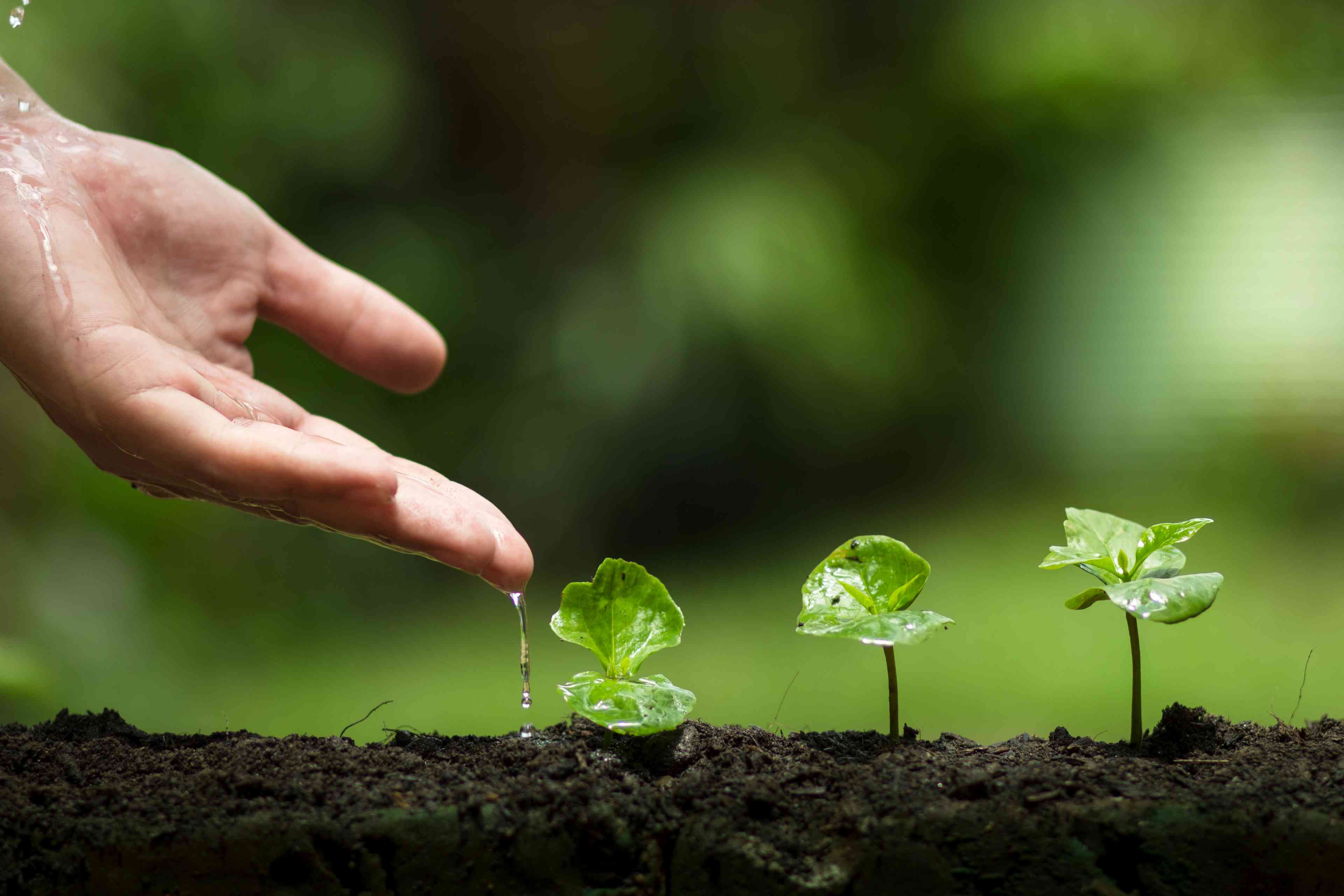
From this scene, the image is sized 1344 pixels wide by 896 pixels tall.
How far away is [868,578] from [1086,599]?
180 mm

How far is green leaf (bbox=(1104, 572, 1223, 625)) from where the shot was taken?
1.99 ft

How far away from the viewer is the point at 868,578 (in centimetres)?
70

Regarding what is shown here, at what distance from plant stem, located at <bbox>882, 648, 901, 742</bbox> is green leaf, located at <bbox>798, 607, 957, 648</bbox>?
1.0 inches

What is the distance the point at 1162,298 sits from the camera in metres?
1.82

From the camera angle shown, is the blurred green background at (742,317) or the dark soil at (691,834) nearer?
the dark soil at (691,834)

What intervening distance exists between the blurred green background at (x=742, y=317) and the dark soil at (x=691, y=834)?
0.92 m

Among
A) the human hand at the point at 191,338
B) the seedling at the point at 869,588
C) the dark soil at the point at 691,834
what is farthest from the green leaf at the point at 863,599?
the human hand at the point at 191,338

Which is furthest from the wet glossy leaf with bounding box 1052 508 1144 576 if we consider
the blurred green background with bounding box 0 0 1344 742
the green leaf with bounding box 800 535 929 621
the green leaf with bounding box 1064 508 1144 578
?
the blurred green background with bounding box 0 0 1344 742

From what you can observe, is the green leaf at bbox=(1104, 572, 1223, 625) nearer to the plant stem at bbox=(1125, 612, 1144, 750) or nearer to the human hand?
the plant stem at bbox=(1125, 612, 1144, 750)

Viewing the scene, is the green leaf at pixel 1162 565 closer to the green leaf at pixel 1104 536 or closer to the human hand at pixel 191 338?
the green leaf at pixel 1104 536

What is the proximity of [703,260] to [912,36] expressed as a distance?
0.69 m

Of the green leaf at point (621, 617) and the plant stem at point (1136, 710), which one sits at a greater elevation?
the green leaf at point (621, 617)

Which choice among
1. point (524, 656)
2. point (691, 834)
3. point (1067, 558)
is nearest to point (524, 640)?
point (524, 656)

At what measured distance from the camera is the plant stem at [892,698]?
0.66 m
